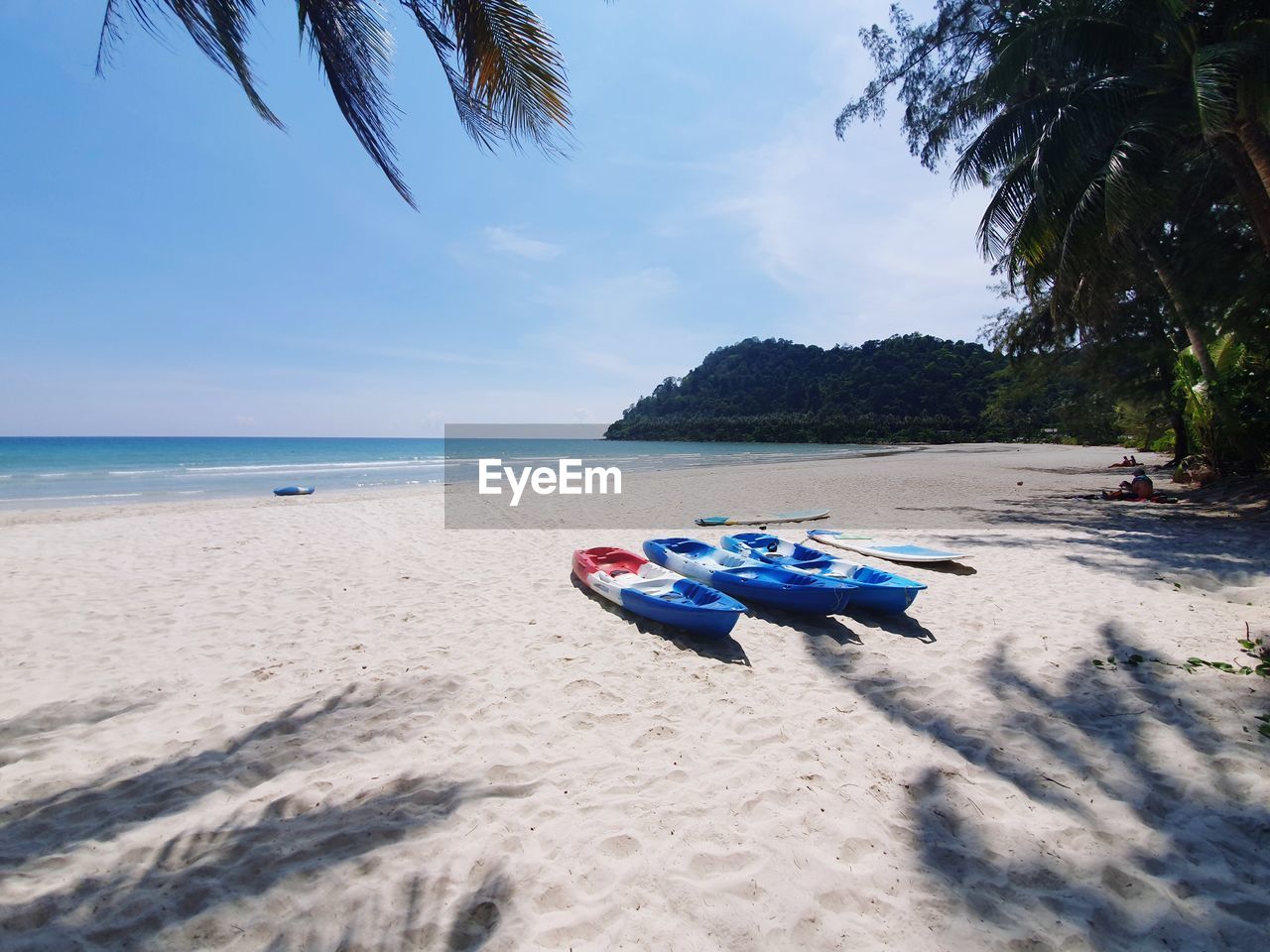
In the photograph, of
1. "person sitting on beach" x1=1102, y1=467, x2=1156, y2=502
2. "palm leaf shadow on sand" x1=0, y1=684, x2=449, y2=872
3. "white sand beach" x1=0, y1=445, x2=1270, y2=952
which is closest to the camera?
"white sand beach" x1=0, y1=445, x2=1270, y2=952

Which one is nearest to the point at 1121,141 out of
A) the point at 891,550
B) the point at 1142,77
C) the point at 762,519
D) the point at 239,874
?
the point at 1142,77

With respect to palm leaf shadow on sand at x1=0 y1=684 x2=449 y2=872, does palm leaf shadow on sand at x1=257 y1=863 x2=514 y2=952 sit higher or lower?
higher

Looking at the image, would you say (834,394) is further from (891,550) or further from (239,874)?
(239,874)

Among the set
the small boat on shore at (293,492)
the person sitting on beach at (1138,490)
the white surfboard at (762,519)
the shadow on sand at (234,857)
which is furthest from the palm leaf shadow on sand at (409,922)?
the small boat on shore at (293,492)

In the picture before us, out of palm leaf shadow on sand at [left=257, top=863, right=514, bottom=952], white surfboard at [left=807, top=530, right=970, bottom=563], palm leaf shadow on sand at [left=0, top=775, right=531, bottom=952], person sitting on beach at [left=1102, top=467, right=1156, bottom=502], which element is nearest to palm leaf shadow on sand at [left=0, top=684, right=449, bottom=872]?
palm leaf shadow on sand at [left=0, top=775, right=531, bottom=952]

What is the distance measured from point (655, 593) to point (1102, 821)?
344cm

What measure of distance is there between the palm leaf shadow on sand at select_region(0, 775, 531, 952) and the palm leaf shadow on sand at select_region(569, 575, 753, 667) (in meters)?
2.15

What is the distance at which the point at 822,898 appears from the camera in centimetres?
214

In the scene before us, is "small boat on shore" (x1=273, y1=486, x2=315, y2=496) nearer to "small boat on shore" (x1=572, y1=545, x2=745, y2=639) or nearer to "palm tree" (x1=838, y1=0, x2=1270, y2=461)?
"small boat on shore" (x1=572, y1=545, x2=745, y2=639)

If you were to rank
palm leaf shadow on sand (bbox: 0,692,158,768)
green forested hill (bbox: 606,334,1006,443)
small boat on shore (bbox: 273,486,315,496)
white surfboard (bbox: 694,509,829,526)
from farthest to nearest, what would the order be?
green forested hill (bbox: 606,334,1006,443) → small boat on shore (bbox: 273,486,315,496) → white surfboard (bbox: 694,509,829,526) → palm leaf shadow on sand (bbox: 0,692,158,768)

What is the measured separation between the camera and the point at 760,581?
214 inches

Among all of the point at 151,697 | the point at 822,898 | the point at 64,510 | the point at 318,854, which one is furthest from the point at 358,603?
the point at 64,510

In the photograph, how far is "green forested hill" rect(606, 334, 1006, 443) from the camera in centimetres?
6103

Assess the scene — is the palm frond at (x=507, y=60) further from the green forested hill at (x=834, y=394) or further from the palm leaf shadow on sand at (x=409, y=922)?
the green forested hill at (x=834, y=394)
